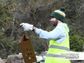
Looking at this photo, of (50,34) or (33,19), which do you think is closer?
(50,34)

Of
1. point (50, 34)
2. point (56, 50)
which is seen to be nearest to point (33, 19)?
point (56, 50)

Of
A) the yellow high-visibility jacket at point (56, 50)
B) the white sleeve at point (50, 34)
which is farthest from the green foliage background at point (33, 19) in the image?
the white sleeve at point (50, 34)

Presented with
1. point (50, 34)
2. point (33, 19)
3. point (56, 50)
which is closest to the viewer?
point (50, 34)

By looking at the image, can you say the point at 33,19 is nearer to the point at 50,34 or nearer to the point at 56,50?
the point at 56,50

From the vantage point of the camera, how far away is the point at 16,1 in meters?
16.2

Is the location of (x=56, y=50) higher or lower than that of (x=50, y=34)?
lower

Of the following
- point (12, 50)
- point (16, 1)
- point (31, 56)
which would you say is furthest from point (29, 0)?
point (31, 56)

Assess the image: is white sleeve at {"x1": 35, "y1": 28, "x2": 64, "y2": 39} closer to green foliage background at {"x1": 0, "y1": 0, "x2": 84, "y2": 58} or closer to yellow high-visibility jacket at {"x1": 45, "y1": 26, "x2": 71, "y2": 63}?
yellow high-visibility jacket at {"x1": 45, "y1": 26, "x2": 71, "y2": 63}

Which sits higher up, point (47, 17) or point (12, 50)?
point (47, 17)

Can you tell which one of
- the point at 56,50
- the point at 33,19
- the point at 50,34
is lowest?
the point at 56,50

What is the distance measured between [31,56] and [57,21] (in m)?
2.18

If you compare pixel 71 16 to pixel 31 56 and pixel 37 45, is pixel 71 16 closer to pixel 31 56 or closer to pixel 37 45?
pixel 37 45

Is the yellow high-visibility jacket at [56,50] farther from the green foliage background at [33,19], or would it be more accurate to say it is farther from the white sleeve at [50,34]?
the green foliage background at [33,19]

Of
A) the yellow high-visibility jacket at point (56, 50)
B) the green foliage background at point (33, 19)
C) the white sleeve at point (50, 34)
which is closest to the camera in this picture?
the white sleeve at point (50, 34)
